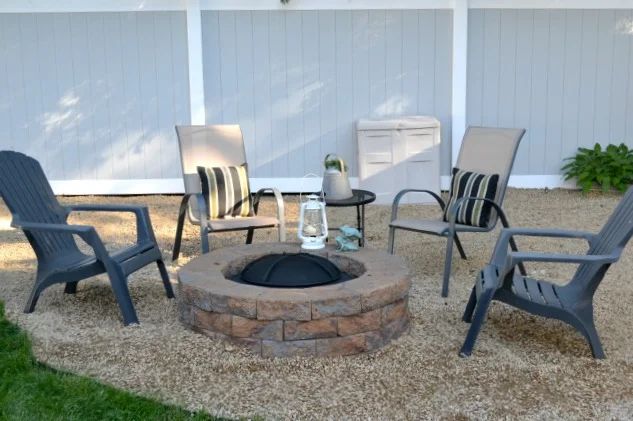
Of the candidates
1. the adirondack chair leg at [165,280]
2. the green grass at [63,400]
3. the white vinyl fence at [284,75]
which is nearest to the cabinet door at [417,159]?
the white vinyl fence at [284,75]

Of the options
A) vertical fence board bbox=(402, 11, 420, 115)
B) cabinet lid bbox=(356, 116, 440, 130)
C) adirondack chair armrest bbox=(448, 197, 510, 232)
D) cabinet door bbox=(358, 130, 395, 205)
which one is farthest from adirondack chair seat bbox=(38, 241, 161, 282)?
vertical fence board bbox=(402, 11, 420, 115)

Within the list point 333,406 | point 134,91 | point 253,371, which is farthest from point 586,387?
point 134,91

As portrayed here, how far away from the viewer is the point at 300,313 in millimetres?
3588

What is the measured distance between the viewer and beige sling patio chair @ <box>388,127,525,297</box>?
16.1ft

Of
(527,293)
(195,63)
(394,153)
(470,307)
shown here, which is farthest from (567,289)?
(195,63)

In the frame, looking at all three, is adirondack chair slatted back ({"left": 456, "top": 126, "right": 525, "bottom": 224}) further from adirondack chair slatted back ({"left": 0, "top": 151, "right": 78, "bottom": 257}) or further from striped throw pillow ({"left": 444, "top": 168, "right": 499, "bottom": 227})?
adirondack chair slatted back ({"left": 0, "top": 151, "right": 78, "bottom": 257})

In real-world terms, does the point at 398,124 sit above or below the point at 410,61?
below

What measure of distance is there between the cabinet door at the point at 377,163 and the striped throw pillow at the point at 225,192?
2381mm

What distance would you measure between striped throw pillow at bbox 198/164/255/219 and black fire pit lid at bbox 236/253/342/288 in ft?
4.36

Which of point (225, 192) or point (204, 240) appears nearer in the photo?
point (204, 240)

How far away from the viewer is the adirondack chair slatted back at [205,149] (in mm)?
5797

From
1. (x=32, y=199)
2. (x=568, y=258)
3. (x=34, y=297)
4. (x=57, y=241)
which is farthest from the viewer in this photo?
(x=57, y=241)

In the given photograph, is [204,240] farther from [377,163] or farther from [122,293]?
[377,163]

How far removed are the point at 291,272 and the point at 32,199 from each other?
1.68 metres
